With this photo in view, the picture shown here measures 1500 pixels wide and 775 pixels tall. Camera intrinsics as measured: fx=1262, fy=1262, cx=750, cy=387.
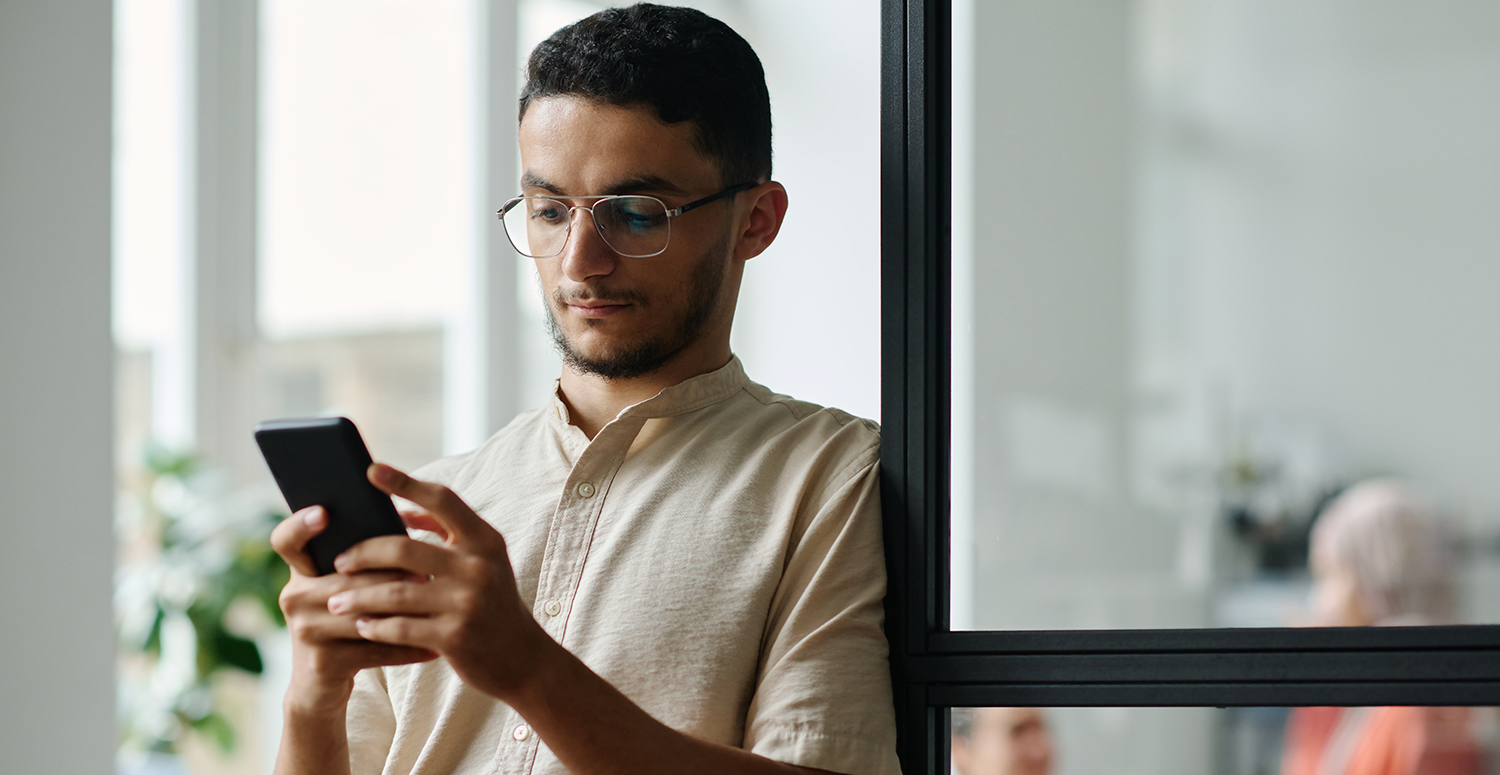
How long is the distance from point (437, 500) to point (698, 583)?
276mm

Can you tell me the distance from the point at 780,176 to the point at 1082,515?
54cm

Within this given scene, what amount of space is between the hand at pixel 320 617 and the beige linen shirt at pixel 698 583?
0.16m

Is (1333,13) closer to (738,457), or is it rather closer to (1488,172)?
(1488,172)

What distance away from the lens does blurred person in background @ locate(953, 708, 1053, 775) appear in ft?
3.60

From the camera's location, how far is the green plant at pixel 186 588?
2676 mm

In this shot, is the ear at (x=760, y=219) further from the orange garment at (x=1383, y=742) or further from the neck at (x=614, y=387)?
the orange garment at (x=1383, y=742)

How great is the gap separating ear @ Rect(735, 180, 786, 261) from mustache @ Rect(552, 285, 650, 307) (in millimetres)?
111

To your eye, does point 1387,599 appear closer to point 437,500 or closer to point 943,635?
point 943,635

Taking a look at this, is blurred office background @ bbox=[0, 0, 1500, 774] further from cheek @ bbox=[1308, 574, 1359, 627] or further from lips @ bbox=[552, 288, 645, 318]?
lips @ bbox=[552, 288, 645, 318]

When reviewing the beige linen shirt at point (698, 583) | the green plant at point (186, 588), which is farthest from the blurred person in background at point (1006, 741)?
the green plant at point (186, 588)

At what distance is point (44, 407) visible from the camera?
1795 mm

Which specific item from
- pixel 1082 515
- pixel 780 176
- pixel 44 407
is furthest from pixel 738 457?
pixel 44 407

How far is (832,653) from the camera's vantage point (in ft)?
3.30

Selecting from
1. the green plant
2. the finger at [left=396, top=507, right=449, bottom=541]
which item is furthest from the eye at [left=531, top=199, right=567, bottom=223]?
the green plant
